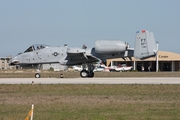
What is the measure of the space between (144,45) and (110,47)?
2.98 metres

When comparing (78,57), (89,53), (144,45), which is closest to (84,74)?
(78,57)

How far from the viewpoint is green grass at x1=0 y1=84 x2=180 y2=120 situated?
14.8 meters

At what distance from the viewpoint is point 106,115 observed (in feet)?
48.8

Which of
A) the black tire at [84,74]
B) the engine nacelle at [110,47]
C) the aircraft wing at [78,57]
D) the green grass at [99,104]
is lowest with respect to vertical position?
the green grass at [99,104]

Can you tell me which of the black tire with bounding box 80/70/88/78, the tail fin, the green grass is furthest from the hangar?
the green grass

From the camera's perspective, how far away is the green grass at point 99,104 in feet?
48.4

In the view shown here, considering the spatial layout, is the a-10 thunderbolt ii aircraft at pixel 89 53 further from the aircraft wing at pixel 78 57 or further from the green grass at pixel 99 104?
the green grass at pixel 99 104

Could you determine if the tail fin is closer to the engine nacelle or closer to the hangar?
the engine nacelle

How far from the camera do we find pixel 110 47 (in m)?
36.2

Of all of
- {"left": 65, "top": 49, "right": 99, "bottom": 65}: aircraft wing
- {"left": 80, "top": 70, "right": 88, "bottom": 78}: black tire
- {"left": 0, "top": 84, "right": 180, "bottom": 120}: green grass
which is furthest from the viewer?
→ {"left": 80, "top": 70, "right": 88, "bottom": 78}: black tire

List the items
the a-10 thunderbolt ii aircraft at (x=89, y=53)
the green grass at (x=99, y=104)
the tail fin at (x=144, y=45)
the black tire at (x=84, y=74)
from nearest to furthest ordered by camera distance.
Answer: the green grass at (x=99, y=104)
the tail fin at (x=144, y=45)
the a-10 thunderbolt ii aircraft at (x=89, y=53)
the black tire at (x=84, y=74)

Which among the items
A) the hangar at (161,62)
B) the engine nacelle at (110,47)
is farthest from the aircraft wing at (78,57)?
the hangar at (161,62)

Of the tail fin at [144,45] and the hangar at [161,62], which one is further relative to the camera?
the hangar at [161,62]

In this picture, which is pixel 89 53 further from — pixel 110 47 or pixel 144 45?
pixel 144 45
